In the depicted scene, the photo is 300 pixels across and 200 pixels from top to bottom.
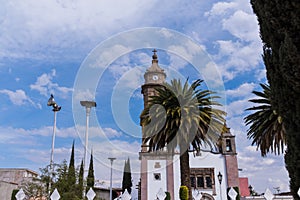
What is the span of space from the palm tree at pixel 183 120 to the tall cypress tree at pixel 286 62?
8103 millimetres

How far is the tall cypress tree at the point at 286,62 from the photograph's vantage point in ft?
17.1

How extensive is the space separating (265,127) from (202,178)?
621 inches

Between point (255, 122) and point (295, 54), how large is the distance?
41.7ft

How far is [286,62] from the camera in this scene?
5.26m

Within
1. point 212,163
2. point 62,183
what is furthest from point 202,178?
point 62,183

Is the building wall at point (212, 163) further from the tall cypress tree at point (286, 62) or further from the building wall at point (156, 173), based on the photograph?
the tall cypress tree at point (286, 62)

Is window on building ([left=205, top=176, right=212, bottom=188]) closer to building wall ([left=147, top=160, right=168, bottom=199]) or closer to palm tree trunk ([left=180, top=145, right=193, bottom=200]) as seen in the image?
→ building wall ([left=147, top=160, right=168, bottom=199])

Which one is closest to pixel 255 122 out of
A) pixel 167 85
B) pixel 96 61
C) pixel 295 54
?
pixel 167 85

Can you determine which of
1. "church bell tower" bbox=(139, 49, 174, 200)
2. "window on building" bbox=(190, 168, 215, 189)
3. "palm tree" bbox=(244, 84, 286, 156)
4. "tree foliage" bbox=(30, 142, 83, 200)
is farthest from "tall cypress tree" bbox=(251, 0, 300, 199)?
"window on building" bbox=(190, 168, 215, 189)

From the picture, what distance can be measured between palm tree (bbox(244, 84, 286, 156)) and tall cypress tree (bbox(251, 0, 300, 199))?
10.5 metres

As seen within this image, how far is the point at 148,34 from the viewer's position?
10.3 metres

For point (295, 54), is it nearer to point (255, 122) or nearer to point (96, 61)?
point (96, 61)

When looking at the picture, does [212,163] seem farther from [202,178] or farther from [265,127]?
[265,127]

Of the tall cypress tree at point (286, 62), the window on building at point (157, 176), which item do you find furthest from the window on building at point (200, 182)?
the tall cypress tree at point (286, 62)
